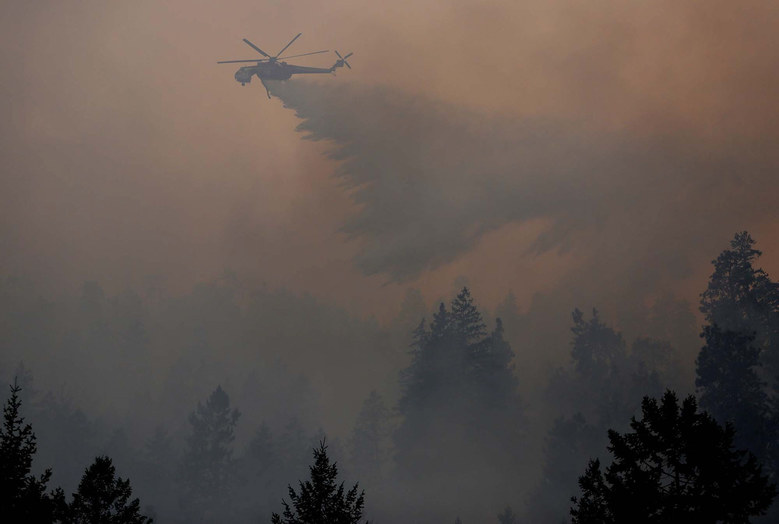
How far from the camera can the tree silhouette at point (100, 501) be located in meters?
19.3

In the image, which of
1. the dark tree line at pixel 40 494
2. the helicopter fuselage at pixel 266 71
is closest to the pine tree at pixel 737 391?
the dark tree line at pixel 40 494

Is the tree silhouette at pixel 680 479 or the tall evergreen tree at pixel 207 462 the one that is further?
the tall evergreen tree at pixel 207 462

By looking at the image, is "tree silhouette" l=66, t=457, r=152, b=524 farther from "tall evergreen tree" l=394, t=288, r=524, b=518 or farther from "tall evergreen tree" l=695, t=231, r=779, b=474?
"tall evergreen tree" l=394, t=288, r=524, b=518

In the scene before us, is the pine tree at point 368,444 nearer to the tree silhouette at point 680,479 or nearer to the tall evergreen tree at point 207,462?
the tall evergreen tree at point 207,462

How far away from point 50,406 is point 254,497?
4262 cm

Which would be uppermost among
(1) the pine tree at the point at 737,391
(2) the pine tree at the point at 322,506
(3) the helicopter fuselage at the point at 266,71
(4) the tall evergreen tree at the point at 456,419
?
(3) the helicopter fuselage at the point at 266,71

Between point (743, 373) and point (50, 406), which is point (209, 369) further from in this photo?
point (743, 373)

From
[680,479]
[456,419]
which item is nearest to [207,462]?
[456,419]

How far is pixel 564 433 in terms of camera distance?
65.7 metres

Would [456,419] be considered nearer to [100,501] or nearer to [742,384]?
[742,384]

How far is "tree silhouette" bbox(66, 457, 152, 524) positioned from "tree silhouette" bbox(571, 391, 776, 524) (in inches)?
528

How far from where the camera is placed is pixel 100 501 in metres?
19.8

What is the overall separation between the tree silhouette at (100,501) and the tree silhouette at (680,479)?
13406mm

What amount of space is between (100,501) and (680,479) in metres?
16.8
